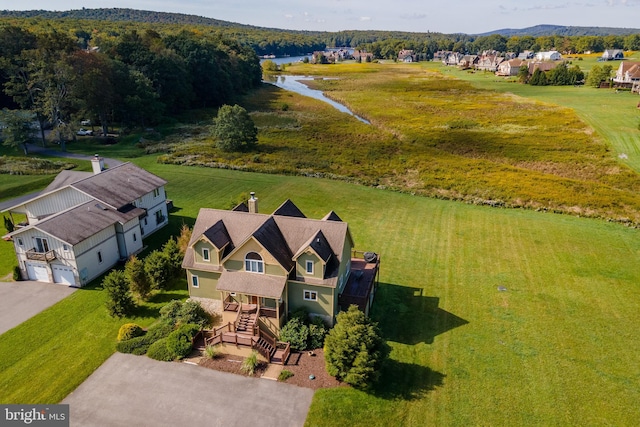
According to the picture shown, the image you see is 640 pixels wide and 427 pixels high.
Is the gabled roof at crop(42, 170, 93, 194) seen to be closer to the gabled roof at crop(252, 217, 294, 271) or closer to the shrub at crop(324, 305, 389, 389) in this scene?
the gabled roof at crop(252, 217, 294, 271)

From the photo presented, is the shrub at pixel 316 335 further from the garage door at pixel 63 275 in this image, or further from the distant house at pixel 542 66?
the distant house at pixel 542 66

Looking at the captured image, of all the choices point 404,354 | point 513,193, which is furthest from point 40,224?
point 513,193

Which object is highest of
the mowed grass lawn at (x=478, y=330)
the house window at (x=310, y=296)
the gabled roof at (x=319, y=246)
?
the gabled roof at (x=319, y=246)

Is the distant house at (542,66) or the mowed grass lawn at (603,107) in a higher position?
the distant house at (542,66)

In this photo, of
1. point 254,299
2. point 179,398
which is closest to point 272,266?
point 254,299

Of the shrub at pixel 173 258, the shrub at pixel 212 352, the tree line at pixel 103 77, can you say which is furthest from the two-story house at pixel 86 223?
the tree line at pixel 103 77
